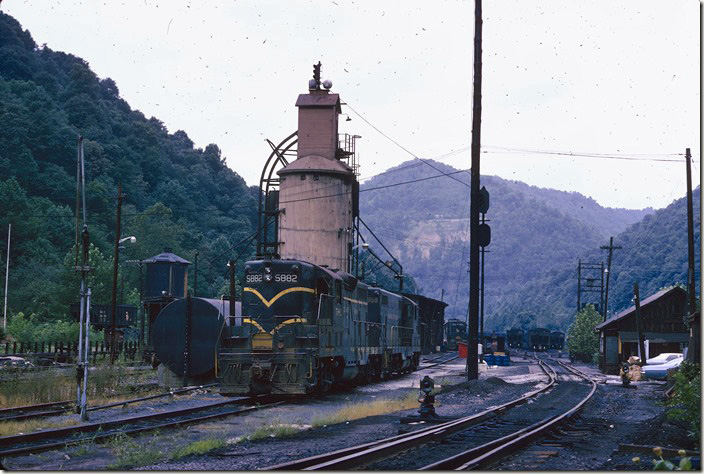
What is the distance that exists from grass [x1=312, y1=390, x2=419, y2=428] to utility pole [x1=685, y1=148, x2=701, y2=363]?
35.2ft

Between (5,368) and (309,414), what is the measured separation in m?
12.7

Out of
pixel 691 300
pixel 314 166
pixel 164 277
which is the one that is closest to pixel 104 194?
pixel 164 277

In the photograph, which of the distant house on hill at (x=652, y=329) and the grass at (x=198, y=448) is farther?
the distant house on hill at (x=652, y=329)

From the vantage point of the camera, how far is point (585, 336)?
83125 millimetres

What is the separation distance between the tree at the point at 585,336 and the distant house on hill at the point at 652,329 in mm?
19052

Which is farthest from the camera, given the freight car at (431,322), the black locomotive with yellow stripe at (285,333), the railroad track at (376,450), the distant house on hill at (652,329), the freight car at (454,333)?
the freight car at (454,333)

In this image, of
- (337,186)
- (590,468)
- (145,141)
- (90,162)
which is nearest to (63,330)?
(337,186)

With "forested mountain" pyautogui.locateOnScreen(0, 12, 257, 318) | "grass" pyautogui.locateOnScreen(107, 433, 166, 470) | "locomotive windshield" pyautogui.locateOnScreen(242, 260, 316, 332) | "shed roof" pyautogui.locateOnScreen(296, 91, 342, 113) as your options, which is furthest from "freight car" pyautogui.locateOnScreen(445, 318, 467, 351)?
"grass" pyautogui.locateOnScreen(107, 433, 166, 470)

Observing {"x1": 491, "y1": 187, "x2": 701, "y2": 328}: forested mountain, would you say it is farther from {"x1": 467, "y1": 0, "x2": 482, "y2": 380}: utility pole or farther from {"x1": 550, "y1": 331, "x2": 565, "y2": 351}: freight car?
{"x1": 467, "y1": 0, "x2": 482, "y2": 380}: utility pole

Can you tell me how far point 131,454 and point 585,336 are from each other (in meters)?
74.3

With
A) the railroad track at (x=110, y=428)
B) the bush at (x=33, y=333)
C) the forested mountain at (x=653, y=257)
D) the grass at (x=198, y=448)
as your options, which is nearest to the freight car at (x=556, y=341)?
the forested mountain at (x=653, y=257)

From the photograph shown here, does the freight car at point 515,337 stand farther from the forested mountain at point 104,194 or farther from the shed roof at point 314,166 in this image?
the shed roof at point 314,166

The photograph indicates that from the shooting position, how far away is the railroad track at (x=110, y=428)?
15805mm

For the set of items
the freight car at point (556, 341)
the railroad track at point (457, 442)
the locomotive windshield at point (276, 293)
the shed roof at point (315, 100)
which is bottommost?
the freight car at point (556, 341)
